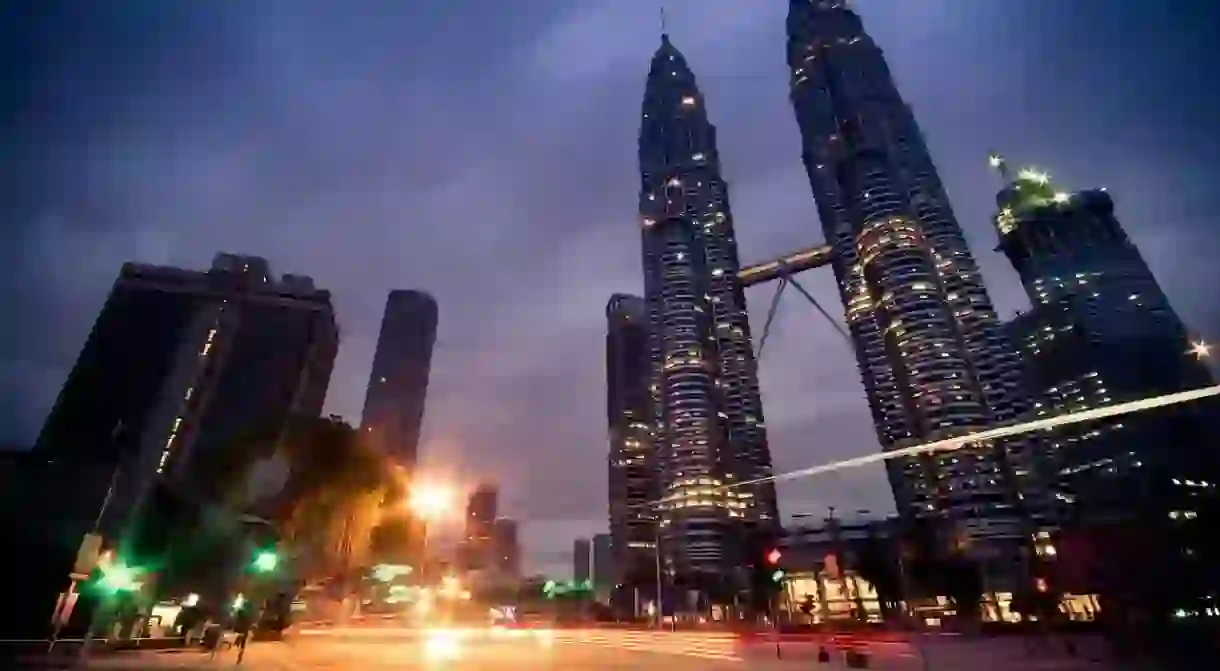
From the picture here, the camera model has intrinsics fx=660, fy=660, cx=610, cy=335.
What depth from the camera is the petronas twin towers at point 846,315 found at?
427ft

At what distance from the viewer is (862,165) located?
15788 centimetres

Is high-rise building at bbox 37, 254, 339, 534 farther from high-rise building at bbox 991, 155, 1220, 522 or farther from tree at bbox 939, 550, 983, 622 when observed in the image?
high-rise building at bbox 991, 155, 1220, 522

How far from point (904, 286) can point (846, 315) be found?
35.9 m

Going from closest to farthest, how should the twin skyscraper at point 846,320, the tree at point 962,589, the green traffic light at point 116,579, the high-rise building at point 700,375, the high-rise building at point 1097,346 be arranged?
the green traffic light at point 116,579
the tree at point 962,589
the high-rise building at point 1097,346
the twin skyscraper at point 846,320
the high-rise building at point 700,375

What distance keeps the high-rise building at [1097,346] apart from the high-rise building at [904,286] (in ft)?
43.0

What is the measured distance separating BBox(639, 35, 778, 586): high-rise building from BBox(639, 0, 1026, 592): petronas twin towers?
0.36 metres

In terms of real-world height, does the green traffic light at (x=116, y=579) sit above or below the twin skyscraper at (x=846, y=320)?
below

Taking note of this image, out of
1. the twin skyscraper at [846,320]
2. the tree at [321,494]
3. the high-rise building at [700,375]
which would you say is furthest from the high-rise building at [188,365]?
the high-rise building at [700,375]

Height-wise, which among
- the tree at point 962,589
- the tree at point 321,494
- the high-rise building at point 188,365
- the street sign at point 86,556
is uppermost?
the high-rise building at point 188,365

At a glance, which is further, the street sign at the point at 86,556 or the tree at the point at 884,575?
the tree at the point at 884,575

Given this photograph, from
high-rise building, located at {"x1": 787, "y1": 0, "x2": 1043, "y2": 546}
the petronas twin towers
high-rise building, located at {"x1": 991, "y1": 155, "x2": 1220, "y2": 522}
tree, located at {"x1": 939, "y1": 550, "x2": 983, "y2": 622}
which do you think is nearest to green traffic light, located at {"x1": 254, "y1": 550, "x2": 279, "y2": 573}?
high-rise building, located at {"x1": 991, "y1": 155, "x2": 1220, "y2": 522}

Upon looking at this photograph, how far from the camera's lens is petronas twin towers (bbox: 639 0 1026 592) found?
130000 mm

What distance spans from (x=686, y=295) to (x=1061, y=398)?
84.4 m

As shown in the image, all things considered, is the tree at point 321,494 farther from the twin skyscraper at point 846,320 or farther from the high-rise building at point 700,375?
the high-rise building at point 700,375
